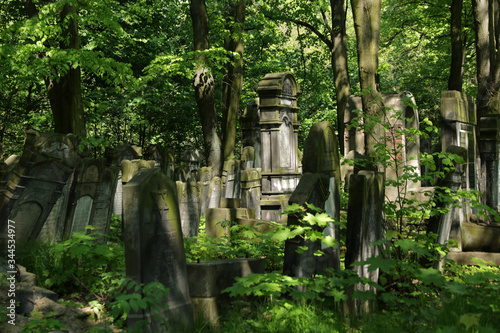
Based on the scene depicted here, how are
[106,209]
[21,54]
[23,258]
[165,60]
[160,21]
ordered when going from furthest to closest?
[160,21] < [165,60] < [21,54] < [106,209] < [23,258]

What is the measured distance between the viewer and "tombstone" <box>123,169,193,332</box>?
4.10 meters

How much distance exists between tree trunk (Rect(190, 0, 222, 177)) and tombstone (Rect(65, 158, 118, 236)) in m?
6.31

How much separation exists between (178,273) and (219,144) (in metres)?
9.99

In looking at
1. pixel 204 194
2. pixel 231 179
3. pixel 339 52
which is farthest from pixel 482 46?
pixel 204 194

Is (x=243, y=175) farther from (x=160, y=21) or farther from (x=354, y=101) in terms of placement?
(x=160, y=21)

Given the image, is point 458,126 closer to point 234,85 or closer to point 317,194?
point 317,194

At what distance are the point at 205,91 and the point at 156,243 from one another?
1004 centimetres

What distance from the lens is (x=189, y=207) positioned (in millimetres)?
8750

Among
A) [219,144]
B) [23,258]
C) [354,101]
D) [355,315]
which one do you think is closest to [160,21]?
[219,144]

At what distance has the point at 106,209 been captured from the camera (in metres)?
7.22

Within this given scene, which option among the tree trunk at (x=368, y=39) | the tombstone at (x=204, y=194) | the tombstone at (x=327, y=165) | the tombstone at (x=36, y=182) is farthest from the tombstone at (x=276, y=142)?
the tombstone at (x=36, y=182)

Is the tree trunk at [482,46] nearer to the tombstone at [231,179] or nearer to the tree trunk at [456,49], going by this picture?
the tree trunk at [456,49]

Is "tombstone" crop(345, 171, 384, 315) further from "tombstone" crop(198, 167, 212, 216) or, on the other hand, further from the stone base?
"tombstone" crop(198, 167, 212, 216)

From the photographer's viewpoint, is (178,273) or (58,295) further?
(58,295)
